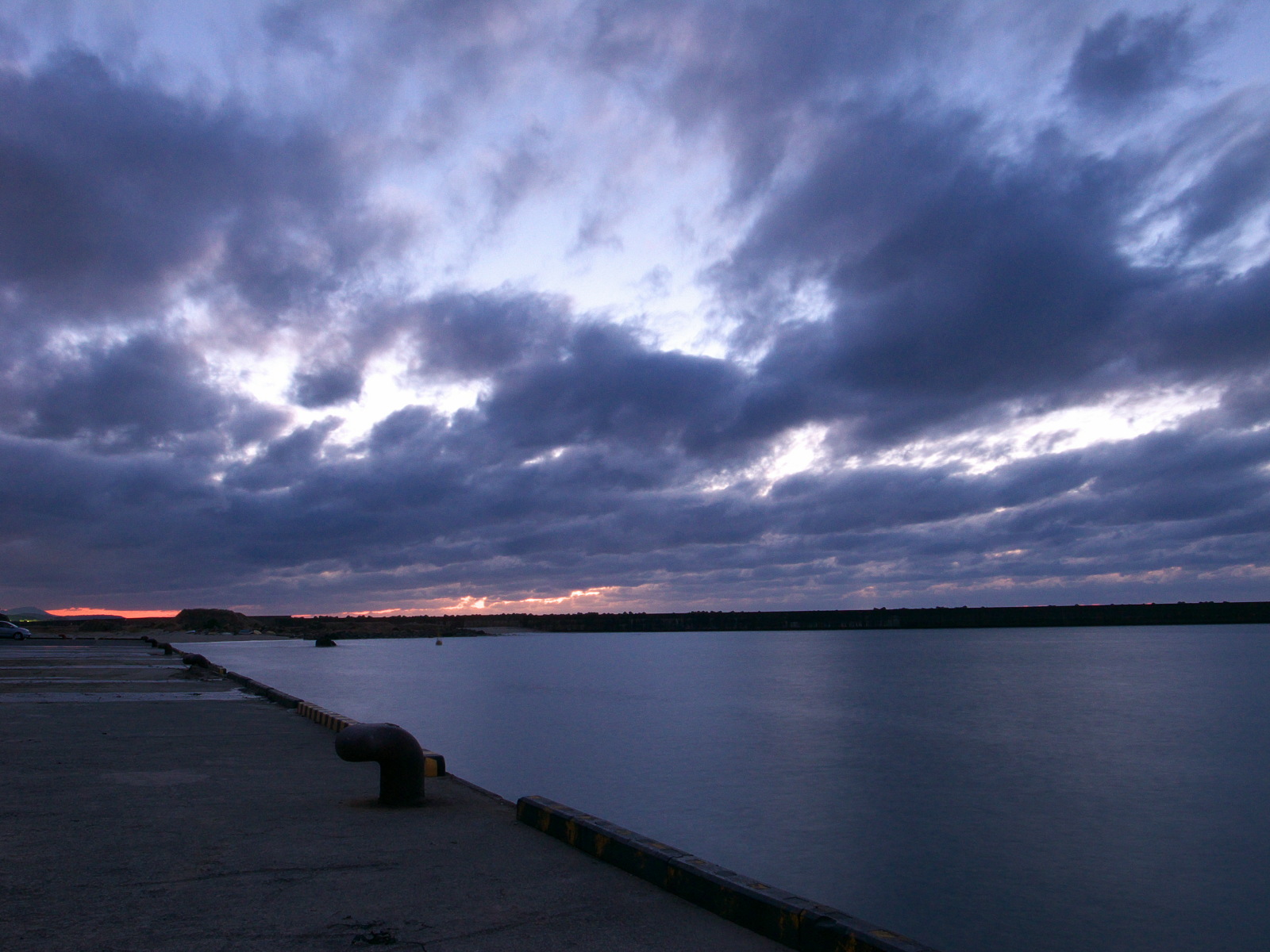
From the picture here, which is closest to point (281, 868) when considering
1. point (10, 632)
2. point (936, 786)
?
point (936, 786)

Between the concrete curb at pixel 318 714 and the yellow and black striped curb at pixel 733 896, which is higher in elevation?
the concrete curb at pixel 318 714

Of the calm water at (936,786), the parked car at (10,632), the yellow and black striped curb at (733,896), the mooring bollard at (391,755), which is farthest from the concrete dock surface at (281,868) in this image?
the parked car at (10,632)

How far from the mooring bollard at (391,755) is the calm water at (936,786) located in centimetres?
574

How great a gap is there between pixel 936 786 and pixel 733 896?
1670 cm

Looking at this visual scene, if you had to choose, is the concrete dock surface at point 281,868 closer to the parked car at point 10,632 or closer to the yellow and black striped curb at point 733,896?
the yellow and black striped curb at point 733,896

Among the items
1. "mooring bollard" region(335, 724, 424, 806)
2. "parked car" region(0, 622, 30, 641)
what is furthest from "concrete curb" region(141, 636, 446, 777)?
"parked car" region(0, 622, 30, 641)

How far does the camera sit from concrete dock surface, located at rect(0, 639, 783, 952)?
5.25 m

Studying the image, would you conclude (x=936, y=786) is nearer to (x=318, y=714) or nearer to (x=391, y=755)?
(x=318, y=714)

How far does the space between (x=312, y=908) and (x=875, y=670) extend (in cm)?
7013

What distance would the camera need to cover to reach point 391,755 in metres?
8.88

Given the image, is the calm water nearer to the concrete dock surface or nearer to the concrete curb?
the concrete curb

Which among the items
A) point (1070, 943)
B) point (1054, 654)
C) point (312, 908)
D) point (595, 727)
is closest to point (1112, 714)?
point (595, 727)

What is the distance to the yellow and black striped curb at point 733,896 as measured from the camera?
5.00m

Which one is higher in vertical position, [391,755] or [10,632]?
[10,632]
